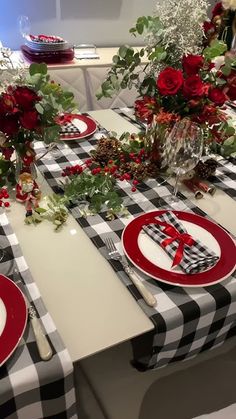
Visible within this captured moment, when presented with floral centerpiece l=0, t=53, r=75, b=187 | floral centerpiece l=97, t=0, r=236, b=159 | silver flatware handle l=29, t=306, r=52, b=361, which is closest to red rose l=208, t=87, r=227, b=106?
floral centerpiece l=97, t=0, r=236, b=159

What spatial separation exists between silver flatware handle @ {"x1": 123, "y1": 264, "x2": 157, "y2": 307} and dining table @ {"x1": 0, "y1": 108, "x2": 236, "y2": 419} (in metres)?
0.01

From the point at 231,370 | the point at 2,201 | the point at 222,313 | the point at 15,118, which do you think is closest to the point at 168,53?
the point at 15,118

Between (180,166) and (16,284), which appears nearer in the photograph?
(16,284)

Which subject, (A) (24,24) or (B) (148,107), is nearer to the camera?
(B) (148,107)

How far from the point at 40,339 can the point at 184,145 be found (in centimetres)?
62

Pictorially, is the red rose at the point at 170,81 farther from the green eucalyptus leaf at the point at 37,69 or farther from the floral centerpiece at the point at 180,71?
the green eucalyptus leaf at the point at 37,69

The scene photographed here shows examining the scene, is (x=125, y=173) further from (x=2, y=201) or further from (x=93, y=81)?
(x=93, y=81)

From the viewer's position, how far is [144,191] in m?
1.07

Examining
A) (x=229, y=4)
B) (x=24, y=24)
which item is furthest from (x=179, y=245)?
(x=24, y=24)

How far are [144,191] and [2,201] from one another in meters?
0.38

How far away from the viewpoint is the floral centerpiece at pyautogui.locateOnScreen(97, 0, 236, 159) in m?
0.99

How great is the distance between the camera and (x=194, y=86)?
0.97 metres

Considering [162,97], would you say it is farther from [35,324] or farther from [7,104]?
[35,324]

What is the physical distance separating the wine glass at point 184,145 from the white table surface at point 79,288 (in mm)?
164
